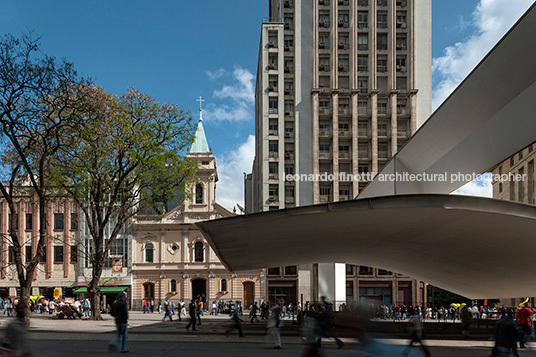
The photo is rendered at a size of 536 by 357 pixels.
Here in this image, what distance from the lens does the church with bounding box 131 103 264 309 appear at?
5400 centimetres

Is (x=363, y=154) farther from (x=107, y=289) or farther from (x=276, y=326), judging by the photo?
(x=276, y=326)

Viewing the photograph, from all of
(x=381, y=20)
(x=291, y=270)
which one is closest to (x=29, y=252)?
(x=291, y=270)

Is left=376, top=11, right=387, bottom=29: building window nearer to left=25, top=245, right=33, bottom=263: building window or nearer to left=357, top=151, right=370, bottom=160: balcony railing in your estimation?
left=357, top=151, right=370, bottom=160: balcony railing

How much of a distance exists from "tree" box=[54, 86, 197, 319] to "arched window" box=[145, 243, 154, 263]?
21.1m

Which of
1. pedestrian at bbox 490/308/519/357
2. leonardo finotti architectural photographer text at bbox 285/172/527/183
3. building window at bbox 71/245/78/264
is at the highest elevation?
leonardo finotti architectural photographer text at bbox 285/172/527/183

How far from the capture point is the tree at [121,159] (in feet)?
102

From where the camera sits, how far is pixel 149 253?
55.2m

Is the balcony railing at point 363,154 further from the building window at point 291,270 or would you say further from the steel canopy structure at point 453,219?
the steel canopy structure at point 453,219

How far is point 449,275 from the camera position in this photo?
2636 cm

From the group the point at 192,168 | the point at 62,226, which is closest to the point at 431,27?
the point at 192,168

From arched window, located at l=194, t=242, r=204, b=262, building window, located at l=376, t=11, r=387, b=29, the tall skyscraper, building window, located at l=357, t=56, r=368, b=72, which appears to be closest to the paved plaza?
arched window, located at l=194, t=242, r=204, b=262

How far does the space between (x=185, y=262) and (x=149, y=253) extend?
3.95m

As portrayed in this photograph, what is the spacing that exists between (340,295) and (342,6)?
115ft

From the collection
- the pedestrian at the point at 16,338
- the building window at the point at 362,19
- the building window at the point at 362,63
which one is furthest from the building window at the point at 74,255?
the pedestrian at the point at 16,338
